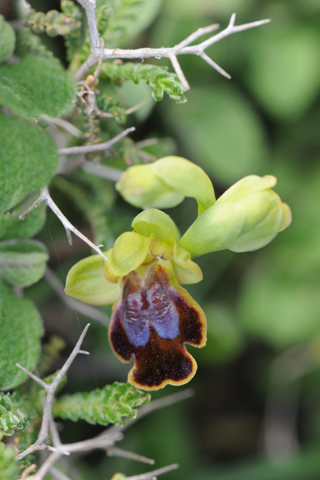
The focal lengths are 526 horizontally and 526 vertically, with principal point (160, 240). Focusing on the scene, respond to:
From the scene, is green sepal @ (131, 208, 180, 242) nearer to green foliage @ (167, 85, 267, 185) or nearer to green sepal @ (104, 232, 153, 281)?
green sepal @ (104, 232, 153, 281)

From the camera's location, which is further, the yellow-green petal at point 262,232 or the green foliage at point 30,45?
the green foliage at point 30,45

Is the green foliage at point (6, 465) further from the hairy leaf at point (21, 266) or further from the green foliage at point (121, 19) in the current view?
the green foliage at point (121, 19)

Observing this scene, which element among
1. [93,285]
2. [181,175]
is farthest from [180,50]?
[93,285]

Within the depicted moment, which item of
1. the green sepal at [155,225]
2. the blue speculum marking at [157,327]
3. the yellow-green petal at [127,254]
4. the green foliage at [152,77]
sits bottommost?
the blue speculum marking at [157,327]

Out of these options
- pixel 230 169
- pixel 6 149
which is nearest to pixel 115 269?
pixel 6 149

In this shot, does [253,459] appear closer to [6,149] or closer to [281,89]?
[281,89]

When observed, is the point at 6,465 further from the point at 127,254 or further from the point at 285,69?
the point at 285,69

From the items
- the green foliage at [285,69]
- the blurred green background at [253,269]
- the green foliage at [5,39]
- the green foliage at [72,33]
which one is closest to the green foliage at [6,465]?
the green foliage at [5,39]
